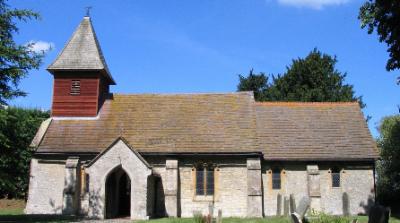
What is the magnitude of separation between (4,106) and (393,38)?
1733 centimetres

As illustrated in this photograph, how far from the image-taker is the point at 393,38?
20344 millimetres

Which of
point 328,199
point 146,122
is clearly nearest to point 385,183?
point 328,199

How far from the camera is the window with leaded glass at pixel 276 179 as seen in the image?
3045 cm

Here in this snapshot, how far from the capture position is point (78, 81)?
3334 centimetres

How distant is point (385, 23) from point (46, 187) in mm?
22167

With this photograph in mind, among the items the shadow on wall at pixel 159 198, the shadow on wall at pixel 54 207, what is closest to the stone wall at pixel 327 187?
the shadow on wall at pixel 159 198

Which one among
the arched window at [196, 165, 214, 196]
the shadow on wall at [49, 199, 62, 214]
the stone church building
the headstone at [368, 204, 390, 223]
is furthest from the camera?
the arched window at [196, 165, 214, 196]

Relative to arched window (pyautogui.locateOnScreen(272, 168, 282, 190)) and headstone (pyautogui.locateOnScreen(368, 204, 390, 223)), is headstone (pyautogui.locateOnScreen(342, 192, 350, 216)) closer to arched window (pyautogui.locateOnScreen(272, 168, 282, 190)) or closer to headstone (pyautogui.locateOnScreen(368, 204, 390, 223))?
arched window (pyautogui.locateOnScreen(272, 168, 282, 190))

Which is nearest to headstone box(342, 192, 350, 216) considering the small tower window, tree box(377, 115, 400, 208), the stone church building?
the stone church building

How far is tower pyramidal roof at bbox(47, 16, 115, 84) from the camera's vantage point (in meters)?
33.0

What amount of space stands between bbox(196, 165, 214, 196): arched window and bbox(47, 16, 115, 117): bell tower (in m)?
8.48

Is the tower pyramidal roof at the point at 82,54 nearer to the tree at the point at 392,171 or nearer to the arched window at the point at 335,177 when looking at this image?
the arched window at the point at 335,177

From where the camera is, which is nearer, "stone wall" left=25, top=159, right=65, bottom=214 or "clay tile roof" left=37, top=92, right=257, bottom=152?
"stone wall" left=25, top=159, right=65, bottom=214

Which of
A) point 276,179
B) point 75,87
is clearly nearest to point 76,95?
point 75,87
